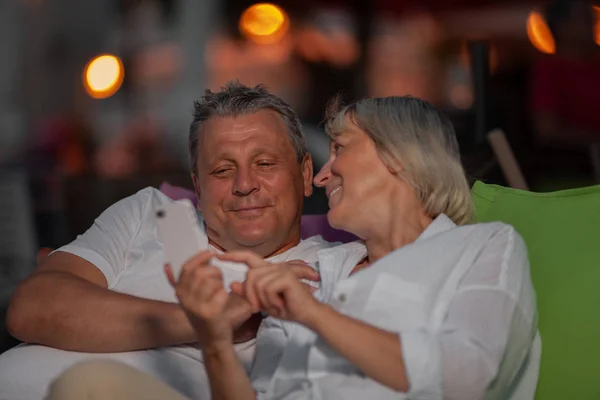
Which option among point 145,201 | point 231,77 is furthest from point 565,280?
point 231,77

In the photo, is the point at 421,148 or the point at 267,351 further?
the point at 267,351

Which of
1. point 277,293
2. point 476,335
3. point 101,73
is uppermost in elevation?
point 101,73

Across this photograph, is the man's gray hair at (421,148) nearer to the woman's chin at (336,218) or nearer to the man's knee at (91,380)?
the woman's chin at (336,218)

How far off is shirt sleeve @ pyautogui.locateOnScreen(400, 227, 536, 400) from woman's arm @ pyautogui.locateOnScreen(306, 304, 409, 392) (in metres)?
0.03

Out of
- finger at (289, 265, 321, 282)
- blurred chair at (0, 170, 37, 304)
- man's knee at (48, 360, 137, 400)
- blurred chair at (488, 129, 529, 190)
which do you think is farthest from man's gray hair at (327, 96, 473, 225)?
blurred chair at (0, 170, 37, 304)

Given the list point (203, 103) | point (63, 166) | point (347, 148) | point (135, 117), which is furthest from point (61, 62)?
point (347, 148)

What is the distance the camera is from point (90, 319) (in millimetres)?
2906

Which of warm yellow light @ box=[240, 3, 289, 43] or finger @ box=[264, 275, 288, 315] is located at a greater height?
warm yellow light @ box=[240, 3, 289, 43]

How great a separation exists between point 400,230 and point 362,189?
15 cm

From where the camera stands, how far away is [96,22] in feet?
37.5

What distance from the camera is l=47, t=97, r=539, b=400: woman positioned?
216 centimetres

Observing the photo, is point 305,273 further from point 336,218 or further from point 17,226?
point 17,226

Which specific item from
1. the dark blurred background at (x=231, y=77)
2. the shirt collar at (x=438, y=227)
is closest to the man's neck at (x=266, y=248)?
the shirt collar at (x=438, y=227)

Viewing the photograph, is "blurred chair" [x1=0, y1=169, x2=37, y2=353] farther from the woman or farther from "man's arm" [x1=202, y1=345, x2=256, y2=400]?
"man's arm" [x1=202, y1=345, x2=256, y2=400]
